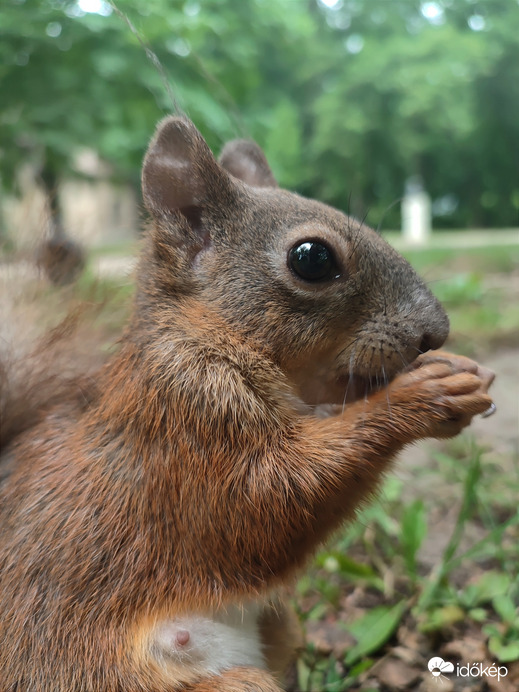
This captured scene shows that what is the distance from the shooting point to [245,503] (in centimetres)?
147

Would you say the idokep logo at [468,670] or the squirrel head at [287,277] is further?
the idokep logo at [468,670]

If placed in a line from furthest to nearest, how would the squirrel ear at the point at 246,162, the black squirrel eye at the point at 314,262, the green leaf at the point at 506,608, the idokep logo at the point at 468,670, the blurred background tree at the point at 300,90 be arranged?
the blurred background tree at the point at 300,90 → the squirrel ear at the point at 246,162 → the green leaf at the point at 506,608 → the idokep logo at the point at 468,670 → the black squirrel eye at the point at 314,262

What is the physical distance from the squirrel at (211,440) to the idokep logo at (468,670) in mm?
529

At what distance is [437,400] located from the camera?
147cm

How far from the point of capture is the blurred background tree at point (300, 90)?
3336 millimetres

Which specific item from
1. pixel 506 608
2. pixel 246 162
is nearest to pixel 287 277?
pixel 246 162

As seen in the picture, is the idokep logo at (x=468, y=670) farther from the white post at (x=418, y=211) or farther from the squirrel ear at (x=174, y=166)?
the white post at (x=418, y=211)

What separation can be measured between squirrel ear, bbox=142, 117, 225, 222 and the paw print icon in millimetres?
1512

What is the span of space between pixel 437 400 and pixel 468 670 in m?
0.88

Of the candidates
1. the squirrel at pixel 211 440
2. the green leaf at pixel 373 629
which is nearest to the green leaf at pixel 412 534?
the green leaf at pixel 373 629

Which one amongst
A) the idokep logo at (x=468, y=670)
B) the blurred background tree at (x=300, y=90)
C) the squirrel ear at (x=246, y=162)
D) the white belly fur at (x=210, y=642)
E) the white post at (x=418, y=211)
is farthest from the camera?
the white post at (x=418, y=211)

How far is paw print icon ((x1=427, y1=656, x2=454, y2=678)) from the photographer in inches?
70.2

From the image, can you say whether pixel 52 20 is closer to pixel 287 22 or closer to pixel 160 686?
pixel 160 686

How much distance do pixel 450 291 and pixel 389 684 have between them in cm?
408
